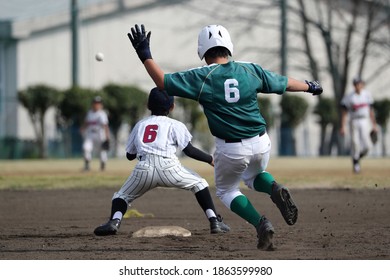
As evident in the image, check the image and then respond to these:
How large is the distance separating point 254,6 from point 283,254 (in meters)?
34.0

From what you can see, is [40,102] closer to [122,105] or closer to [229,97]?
[122,105]

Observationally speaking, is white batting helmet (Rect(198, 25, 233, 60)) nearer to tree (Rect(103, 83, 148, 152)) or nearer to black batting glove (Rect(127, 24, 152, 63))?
black batting glove (Rect(127, 24, 152, 63))

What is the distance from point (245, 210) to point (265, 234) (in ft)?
1.35

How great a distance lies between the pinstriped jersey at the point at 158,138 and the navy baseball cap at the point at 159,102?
0.11m

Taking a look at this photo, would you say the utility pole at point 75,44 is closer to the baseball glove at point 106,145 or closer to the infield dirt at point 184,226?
the baseball glove at point 106,145

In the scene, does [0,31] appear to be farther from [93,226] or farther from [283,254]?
[283,254]

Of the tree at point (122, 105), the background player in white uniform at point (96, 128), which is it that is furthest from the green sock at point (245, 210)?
the tree at point (122, 105)

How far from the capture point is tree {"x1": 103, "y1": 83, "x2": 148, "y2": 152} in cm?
Result: 3600

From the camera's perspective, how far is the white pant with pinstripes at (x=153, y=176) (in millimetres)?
9875

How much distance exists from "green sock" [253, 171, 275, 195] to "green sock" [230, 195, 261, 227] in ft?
0.63

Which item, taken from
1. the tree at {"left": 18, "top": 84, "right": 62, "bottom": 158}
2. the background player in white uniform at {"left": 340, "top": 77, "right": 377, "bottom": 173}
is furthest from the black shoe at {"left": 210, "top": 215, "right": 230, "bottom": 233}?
the tree at {"left": 18, "top": 84, "right": 62, "bottom": 158}

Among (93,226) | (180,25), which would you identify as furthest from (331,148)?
(93,226)

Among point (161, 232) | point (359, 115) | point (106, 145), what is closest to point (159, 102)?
point (161, 232)
